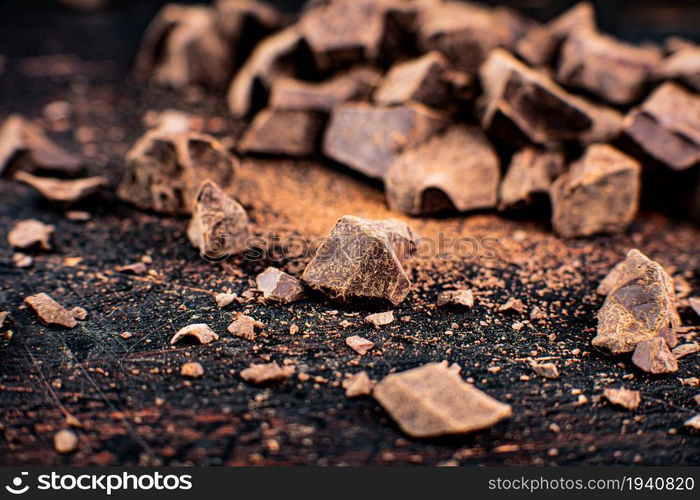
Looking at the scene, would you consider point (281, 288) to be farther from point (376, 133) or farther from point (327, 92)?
point (327, 92)

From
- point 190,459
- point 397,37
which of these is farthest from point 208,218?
point 397,37

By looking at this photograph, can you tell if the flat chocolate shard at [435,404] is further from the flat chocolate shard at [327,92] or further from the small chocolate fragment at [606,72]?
the small chocolate fragment at [606,72]

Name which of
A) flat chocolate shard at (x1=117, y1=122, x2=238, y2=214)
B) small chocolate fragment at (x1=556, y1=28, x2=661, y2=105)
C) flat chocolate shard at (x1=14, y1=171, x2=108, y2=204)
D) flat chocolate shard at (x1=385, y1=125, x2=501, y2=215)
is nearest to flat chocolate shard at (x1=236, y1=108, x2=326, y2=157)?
flat chocolate shard at (x1=117, y1=122, x2=238, y2=214)

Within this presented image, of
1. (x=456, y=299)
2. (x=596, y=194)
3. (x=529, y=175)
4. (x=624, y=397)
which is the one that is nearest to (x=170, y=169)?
(x=456, y=299)

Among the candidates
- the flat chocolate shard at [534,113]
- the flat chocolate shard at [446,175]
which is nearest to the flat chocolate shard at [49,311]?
the flat chocolate shard at [446,175]

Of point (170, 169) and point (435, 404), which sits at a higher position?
point (170, 169)

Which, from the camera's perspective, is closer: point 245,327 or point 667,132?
point 245,327
